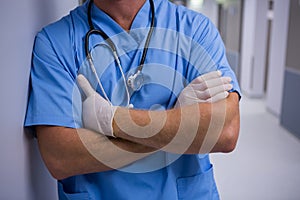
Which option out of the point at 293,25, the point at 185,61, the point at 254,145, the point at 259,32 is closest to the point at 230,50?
the point at 259,32

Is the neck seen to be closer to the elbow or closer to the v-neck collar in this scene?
the v-neck collar

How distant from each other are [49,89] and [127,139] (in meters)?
0.22

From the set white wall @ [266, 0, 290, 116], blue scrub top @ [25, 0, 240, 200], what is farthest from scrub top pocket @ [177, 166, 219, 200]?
white wall @ [266, 0, 290, 116]

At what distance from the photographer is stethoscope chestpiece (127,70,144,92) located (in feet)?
2.67

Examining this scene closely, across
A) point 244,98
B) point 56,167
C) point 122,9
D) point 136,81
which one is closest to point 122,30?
point 122,9

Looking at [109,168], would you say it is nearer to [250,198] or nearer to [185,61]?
[185,61]

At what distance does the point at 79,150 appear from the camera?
732mm

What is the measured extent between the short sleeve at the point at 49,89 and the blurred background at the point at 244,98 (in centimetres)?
2

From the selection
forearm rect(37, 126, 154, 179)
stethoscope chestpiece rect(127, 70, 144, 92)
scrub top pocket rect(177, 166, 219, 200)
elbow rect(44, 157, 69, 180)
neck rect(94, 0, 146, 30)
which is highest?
neck rect(94, 0, 146, 30)

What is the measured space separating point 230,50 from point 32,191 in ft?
19.4

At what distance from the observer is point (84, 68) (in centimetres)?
82

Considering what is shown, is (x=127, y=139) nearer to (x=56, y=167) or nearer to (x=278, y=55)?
(x=56, y=167)

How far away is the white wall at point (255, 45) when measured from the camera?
15.5ft

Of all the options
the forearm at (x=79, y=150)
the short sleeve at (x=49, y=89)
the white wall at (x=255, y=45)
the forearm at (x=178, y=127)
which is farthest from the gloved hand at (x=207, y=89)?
the white wall at (x=255, y=45)
